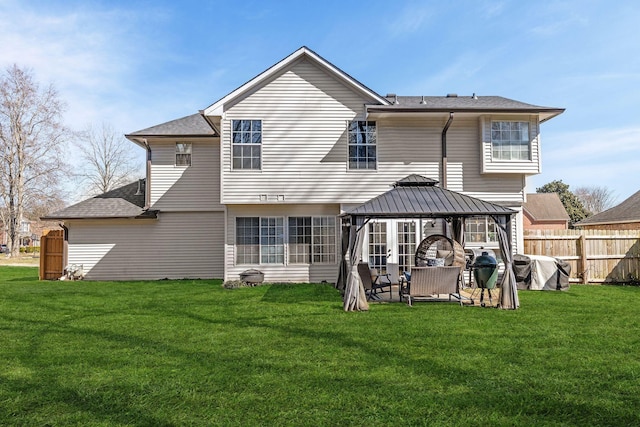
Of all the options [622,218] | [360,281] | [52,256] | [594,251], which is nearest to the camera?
[360,281]

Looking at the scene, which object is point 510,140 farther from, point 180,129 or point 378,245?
point 180,129

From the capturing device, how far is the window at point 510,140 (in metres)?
13.4

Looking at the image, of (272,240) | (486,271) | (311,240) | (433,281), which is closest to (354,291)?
(433,281)

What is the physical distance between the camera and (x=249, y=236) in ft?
45.6

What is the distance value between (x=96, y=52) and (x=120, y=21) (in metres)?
1.84

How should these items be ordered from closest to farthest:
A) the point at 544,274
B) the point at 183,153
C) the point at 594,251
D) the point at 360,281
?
the point at 360,281, the point at 544,274, the point at 594,251, the point at 183,153

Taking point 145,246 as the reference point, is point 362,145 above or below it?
above

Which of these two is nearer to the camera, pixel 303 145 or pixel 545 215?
pixel 303 145

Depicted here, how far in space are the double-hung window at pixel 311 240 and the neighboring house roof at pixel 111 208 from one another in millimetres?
5509

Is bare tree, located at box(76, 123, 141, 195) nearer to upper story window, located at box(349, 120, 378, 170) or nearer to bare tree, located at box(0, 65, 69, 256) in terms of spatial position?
bare tree, located at box(0, 65, 69, 256)

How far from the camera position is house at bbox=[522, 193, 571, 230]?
37.0 metres

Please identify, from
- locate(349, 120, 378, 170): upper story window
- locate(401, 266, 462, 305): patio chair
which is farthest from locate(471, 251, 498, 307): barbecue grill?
locate(349, 120, 378, 170): upper story window

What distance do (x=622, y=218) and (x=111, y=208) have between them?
25.1 meters

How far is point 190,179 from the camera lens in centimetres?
1563
